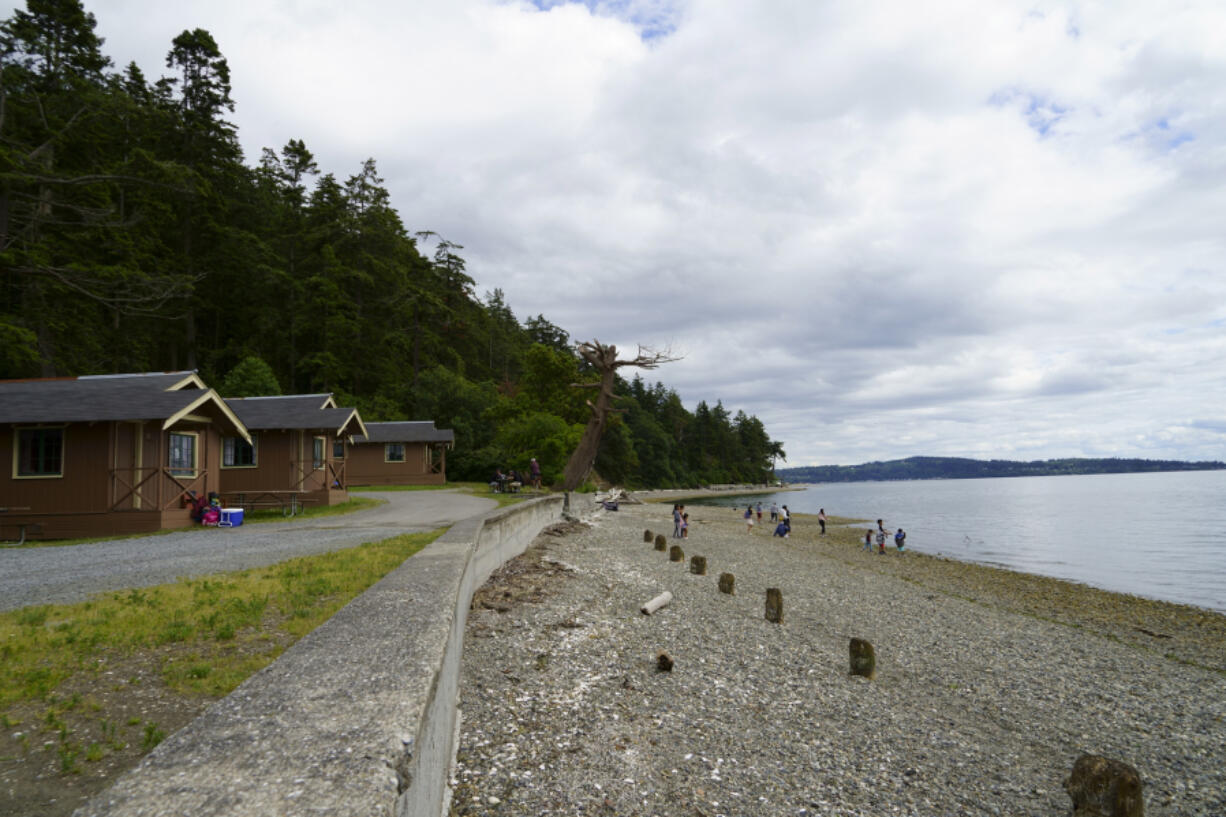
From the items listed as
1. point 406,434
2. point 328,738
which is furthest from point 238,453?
point 328,738

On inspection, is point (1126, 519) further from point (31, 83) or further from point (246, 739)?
point (31, 83)

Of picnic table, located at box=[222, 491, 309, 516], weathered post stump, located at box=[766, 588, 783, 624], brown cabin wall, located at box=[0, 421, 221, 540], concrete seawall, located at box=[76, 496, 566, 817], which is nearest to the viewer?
concrete seawall, located at box=[76, 496, 566, 817]

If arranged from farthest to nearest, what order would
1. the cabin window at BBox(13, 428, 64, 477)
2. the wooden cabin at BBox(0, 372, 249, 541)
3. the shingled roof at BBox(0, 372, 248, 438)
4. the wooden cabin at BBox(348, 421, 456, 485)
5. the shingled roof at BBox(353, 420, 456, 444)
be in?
the wooden cabin at BBox(348, 421, 456, 485), the shingled roof at BBox(353, 420, 456, 444), the cabin window at BBox(13, 428, 64, 477), the wooden cabin at BBox(0, 372, 249, 541), the shingled roof at BBox(0, 372, 248, 438)

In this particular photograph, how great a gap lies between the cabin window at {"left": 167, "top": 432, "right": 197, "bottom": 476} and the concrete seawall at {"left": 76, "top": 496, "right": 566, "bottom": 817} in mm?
17789

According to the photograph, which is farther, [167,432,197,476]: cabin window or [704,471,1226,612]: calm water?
[704,471,1226,612]: calm water

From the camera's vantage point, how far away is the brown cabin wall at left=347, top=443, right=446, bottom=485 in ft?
138

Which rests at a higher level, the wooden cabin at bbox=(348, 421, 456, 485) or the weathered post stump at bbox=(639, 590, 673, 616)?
the wooden cabin at bbox=(348, 421, 456, 485)

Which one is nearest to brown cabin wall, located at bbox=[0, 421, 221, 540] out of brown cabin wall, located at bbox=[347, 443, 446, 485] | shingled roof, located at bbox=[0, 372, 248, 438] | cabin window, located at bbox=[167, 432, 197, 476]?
shingled roof, located at bbox=[0, 372, 248, 438]

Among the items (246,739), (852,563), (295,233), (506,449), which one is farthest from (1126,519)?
(295,233)

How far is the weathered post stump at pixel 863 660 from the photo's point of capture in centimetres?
888

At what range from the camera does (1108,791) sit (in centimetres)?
542

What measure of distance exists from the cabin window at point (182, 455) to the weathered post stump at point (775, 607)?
17982 millimetres

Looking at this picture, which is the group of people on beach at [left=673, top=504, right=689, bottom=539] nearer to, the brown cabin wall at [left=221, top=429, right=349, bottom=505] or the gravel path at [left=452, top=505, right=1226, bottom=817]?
the gravel path at [left=452, top=505, right=1226, bottom=817]

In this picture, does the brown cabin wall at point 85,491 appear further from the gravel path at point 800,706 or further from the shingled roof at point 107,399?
the gravel path at point 800,706
